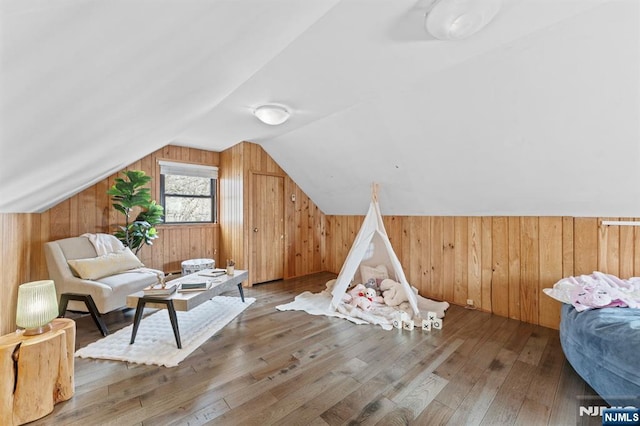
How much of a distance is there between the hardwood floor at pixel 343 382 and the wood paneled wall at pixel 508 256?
42 cm

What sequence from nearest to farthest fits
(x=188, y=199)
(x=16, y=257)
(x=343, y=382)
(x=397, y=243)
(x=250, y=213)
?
(x=343, y=382), (x=16, y=257), (x=397, y=243), (x=250, y=213), (x=188, y=199)

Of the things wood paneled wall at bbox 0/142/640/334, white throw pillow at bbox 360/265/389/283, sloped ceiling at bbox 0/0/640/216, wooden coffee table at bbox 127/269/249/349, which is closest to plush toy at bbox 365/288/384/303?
white throw pillow at bbox 360/265/389/283

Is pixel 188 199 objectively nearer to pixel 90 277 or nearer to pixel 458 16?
pixel 90 277

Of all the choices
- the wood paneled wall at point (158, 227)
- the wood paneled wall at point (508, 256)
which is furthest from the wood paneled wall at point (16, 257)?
the wood paneled wall at point (508, 256)

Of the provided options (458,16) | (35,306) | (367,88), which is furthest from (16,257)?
(458,16)

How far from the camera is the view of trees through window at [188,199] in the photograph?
4332mm

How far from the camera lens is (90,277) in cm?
272

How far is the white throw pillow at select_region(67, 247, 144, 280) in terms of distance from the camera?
2729 mm

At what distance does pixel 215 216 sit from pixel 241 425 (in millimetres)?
3701

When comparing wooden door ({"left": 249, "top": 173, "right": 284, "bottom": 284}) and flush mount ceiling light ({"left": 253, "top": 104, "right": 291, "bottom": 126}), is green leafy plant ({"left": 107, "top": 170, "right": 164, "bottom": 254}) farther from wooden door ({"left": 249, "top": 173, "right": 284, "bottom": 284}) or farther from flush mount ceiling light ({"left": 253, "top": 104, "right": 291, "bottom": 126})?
flush mount ceiling light ({"left": 253, "top": 104, "right": 291, "bottom": 126})

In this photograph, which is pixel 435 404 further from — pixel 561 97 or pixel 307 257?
pixel 307 257

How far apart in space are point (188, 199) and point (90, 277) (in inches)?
78.9

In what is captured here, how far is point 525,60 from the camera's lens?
5.96 feet

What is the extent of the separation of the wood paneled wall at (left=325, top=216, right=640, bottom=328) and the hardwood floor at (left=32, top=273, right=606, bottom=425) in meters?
0.42
